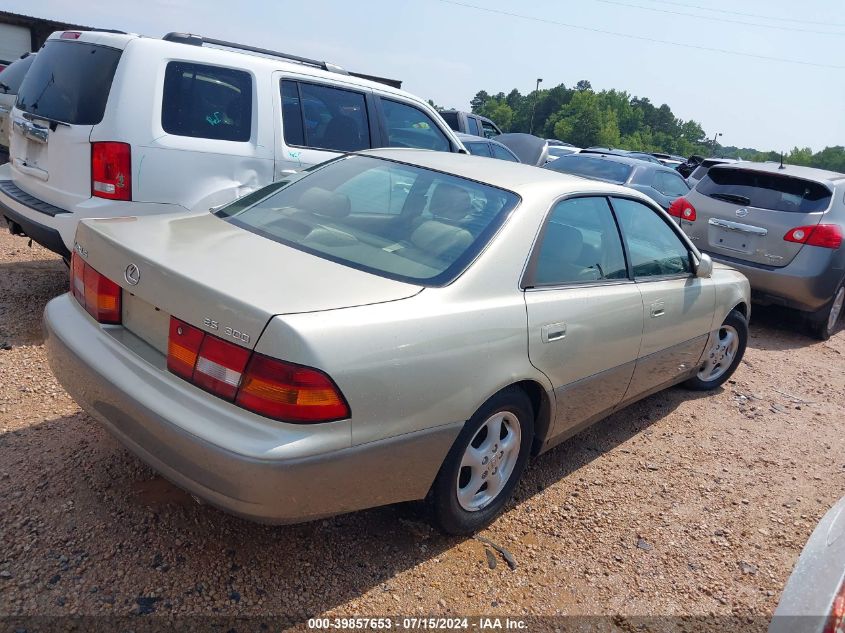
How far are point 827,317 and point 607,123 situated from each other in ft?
297

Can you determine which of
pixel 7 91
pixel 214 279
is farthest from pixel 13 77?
pixel 214 279

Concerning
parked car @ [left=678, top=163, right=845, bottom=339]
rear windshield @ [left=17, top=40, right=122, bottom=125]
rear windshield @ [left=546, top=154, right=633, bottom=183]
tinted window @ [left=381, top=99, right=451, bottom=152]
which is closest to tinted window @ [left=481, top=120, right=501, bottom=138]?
rear windshield @ [left=546, top=154, right=633, bottom=183]

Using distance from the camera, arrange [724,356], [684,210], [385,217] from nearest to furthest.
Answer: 1. [385,217]
2. [724,356]
3. [684,210]

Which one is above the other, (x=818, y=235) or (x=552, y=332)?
(x=818, y=235)

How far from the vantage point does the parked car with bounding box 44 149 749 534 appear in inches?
84.5

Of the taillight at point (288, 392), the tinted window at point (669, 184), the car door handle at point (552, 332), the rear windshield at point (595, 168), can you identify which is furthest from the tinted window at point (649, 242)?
the tinted window at point (669, 184)

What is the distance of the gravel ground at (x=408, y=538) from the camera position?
8.02 ft

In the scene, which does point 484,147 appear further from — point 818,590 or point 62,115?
point 818,590

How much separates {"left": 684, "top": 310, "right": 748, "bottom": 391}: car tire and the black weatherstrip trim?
14.9 ft

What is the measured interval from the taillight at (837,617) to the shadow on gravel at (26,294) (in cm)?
411

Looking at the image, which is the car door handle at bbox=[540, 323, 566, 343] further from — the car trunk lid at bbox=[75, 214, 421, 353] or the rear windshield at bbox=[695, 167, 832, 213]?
the rear windshield at bbox=[695, 167, 832, 213]

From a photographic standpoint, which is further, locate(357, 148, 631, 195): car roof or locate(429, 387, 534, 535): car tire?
locate(357, 148, 631, 195): car roof

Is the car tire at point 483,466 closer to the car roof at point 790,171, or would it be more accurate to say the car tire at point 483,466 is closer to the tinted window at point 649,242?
the tinted window at point 649,242

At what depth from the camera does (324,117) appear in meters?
5.29
